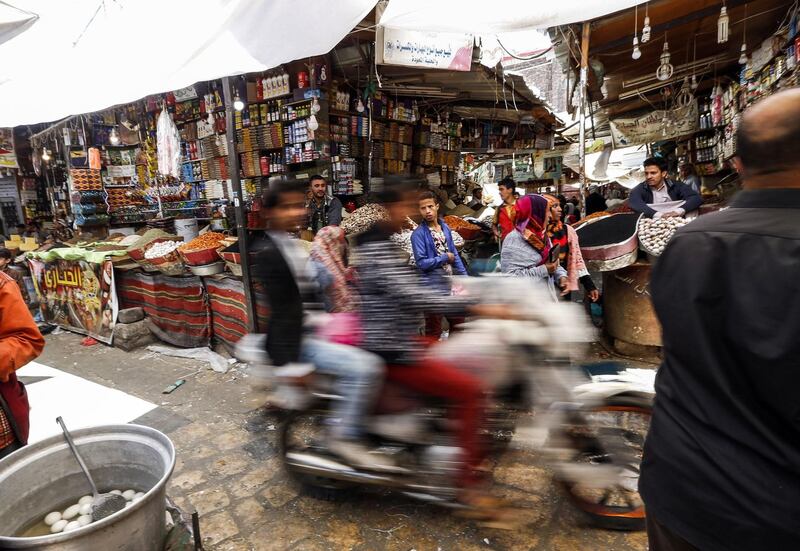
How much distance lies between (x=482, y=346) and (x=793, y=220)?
4.25 feet

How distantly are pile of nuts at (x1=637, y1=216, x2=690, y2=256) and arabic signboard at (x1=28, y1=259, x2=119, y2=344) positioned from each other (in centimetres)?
685

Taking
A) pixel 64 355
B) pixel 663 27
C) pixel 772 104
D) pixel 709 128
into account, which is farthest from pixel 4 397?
pixel 709 128

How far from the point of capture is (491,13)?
12.4 ft

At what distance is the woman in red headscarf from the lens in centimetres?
400

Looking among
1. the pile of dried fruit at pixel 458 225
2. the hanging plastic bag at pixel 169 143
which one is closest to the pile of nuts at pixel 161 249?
the hanging plastic bag at pixel 169 143

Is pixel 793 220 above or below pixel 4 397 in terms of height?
above

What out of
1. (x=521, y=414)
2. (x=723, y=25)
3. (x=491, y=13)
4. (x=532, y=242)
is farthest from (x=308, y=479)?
(x=723, y=25)

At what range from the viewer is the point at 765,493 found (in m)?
1.00

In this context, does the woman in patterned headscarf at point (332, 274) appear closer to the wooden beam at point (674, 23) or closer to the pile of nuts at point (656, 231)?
the pile of nuts at point (656, 231)

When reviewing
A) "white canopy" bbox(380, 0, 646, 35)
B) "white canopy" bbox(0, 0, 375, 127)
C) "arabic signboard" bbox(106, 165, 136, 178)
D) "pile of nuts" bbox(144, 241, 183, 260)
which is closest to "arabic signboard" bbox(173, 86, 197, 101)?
"arabic signboard" bbox(106, 165, 136, 178)

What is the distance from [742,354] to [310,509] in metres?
2.50

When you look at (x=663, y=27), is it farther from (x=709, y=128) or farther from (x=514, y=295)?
(x=514, y=295)

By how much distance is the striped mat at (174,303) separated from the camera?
224 inches

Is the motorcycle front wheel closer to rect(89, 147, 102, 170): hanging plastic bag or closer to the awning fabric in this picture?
the awning fabric
